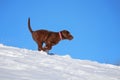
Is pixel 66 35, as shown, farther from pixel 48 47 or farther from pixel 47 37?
pixel 48 47

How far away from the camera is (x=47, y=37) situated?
1312cm

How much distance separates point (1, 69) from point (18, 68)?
0.63 metres

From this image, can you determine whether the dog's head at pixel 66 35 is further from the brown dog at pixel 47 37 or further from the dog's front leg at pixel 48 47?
the dog's front leg at pixel 48 47

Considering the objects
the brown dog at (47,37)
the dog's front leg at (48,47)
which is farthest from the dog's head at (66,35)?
the dog's front leg at (48,47)

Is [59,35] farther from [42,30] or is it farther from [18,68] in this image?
[18,68]

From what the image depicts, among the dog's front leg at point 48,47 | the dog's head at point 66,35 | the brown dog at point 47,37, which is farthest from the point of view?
the dog's head at point 66,35

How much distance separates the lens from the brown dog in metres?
13.0

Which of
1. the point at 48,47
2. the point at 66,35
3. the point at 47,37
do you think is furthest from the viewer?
the point at 66,35

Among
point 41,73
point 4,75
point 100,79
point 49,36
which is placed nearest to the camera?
point 4,75

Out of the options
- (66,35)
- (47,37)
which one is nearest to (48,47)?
(47,37)

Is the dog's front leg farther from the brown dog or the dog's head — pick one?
the dog's head

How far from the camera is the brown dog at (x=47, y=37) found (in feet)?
42.8

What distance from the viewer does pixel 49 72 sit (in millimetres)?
6867

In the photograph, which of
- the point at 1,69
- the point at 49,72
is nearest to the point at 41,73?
the point at 49,72
